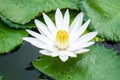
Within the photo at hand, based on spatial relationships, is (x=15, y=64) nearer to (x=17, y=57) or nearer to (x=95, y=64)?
(x=17, y=57)

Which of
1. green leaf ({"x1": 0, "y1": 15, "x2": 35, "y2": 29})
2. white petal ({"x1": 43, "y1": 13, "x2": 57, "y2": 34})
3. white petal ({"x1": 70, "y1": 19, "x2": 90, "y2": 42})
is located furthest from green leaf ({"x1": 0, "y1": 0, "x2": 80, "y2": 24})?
white petal ({"x1": 70, "y1": 19, "x2": 90, "y2": 42})

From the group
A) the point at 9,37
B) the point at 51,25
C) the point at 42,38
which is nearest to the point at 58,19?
the point at 51,25

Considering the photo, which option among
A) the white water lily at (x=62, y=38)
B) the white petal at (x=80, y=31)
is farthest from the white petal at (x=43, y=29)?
the white petal at (x=80, y=31)

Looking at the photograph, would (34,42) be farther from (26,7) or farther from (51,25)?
(26,7)

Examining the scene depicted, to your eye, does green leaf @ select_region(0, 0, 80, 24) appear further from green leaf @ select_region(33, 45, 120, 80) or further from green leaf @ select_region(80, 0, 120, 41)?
green leaf @ select_region(33, 45, 120, 80)

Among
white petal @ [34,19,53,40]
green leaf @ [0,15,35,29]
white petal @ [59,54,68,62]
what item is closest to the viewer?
white petal @ [59,54,68,62]

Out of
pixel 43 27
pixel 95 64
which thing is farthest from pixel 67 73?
pixel 43 27
